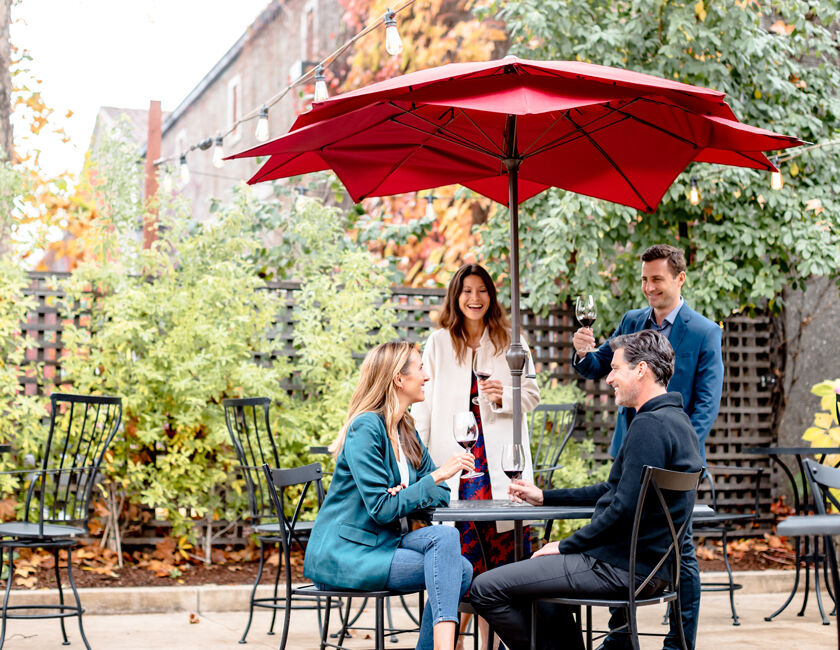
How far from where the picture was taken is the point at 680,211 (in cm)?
723

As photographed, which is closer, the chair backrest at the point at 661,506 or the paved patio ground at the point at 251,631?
the chair backrest at the point at 661,506

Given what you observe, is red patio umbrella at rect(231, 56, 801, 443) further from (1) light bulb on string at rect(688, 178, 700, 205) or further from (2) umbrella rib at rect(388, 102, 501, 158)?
(1) light bulb on string at rect(688, 178, 700, 205)

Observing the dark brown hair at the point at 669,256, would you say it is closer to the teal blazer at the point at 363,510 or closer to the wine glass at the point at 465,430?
the wine glass at the point at 465,430

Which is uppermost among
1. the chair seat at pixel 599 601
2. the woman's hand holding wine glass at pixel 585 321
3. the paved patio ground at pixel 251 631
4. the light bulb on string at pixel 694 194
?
the light bulb on string at pixel 694 194

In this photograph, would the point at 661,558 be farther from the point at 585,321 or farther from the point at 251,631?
the point at 251,631

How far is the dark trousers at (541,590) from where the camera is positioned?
2975mm

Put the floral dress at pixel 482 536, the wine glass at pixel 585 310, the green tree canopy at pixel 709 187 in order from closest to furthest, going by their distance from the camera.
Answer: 1. the wine glass at pixel 585 310
2. the floral dress at pixel 482 536
3. the green tree canopy at pixel 709 187

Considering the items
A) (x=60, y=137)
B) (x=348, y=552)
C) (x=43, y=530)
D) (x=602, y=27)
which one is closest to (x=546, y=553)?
(x=348, y=552)

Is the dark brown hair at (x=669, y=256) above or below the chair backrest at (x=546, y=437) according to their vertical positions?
above

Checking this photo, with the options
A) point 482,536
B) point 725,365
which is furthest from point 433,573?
point 725,365

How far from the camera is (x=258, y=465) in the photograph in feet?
20.2

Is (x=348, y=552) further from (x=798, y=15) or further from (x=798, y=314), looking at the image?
(x=798, y=314)

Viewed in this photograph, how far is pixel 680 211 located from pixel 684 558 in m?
4.12

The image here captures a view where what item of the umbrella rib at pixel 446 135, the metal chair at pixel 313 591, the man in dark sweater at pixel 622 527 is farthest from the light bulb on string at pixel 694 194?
the metal chair at pixel 313 591
